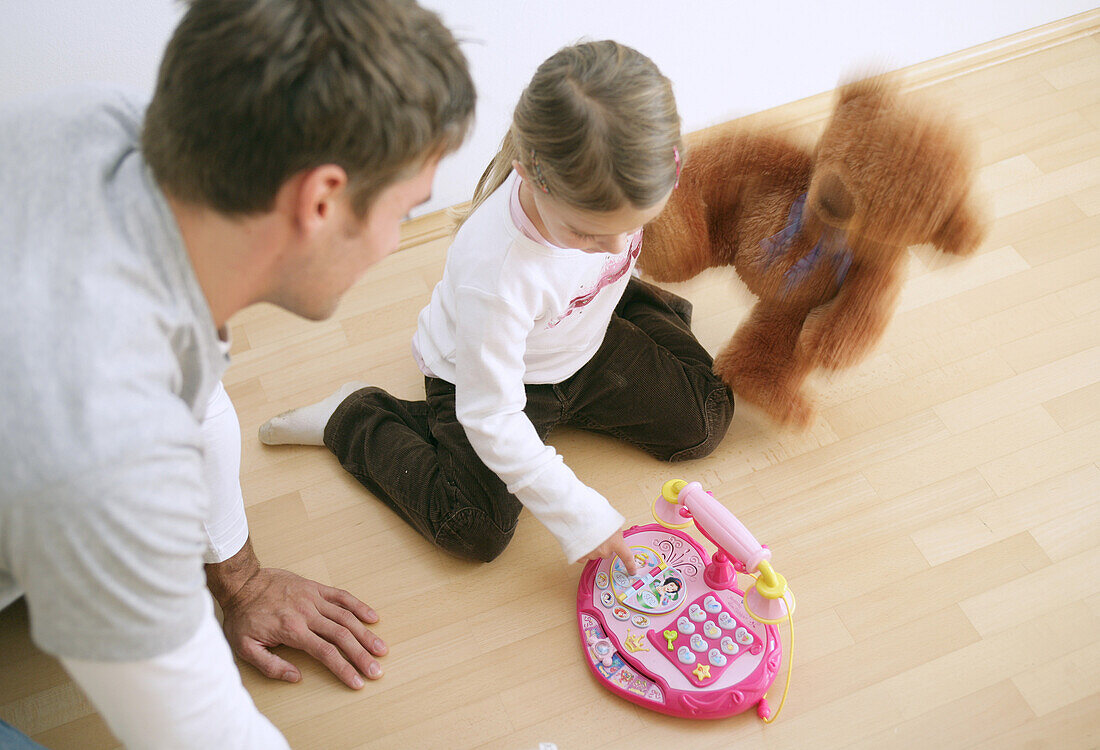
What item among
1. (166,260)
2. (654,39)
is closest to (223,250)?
(166,260)

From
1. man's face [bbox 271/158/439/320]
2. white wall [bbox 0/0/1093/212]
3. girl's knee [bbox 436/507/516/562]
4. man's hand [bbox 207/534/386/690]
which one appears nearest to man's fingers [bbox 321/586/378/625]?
man's hand [bbox 207/534/386/690]

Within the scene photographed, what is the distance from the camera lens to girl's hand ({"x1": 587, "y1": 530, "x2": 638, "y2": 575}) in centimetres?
98

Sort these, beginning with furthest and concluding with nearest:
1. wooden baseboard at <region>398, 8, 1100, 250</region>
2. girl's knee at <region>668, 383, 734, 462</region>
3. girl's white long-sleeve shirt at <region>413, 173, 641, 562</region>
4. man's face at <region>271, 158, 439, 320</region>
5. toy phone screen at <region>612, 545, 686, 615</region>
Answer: wooden baseboard at <region>398, 8, 1100, 250</region>
girl's knee at <region>668, 383, 734, 462</region>
toy phone screen at <region>612, 545, 686, 615</region>
girl's white long-sleeve shirt at <region>413, 173, 641, 562</region>
man's face at <region>271, 158, 439, 320</region>

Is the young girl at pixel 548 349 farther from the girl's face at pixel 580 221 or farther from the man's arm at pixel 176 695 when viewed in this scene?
the man's arm at pixel 176 695

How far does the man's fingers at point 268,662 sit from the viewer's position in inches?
38.2

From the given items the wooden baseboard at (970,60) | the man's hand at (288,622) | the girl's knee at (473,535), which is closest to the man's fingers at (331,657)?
the man's hand at (288,622)

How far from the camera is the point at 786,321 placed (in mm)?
1039

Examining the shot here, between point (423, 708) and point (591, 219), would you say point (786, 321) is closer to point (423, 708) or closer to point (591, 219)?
point (591, 219)

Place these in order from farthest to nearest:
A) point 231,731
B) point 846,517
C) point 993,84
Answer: point 993,84, point 846,517, point 231,731

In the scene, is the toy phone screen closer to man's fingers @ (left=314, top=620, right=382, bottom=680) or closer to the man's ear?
man's fingers @ (left=314, top=620, right=382, bottom=680)

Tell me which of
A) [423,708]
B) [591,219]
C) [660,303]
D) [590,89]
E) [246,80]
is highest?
[246,80]

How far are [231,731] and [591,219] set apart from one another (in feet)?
1.61

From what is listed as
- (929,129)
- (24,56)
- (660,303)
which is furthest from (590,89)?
(24,56)

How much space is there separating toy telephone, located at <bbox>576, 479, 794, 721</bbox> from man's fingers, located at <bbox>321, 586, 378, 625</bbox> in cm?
22
